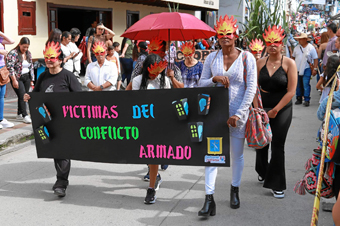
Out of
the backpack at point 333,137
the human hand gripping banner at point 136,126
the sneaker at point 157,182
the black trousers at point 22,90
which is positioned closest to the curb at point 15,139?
the black trousers at point 22,90

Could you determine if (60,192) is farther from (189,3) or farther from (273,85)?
(189,3)

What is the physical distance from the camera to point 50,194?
5.21m

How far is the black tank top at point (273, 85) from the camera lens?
192 inches

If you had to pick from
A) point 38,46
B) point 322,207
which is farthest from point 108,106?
point 38,46

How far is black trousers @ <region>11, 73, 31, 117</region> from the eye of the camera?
883cm

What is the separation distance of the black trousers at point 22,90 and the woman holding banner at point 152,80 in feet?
15.4

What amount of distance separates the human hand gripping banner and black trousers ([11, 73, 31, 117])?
4085 millimetres

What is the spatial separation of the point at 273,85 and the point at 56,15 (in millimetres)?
10266

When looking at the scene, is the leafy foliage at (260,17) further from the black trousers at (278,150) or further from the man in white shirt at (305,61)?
the black trousers at (278,150)

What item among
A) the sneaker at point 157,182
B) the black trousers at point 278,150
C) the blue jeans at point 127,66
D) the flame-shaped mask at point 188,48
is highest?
the flame-shaped mask at point 188,48

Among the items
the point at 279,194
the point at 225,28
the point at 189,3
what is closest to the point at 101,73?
the point at 225,28

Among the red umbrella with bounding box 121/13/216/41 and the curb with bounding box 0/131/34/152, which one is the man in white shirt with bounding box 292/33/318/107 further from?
the curb with bounding box 0/131/34/152

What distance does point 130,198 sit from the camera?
5035mm

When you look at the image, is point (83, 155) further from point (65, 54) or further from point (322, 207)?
point (65, 54)
